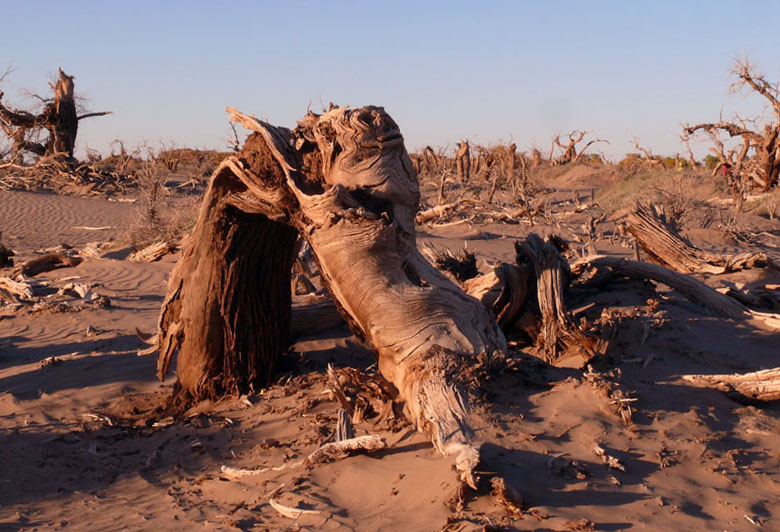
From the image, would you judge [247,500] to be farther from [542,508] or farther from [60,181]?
[60,181]

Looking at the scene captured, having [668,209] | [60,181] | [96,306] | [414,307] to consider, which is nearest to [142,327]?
[96,306]

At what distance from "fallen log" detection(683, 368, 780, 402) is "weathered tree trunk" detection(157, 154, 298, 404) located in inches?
120

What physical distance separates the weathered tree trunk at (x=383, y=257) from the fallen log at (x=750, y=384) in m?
1.23

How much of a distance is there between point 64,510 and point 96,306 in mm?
5265

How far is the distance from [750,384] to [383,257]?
2.20 metres

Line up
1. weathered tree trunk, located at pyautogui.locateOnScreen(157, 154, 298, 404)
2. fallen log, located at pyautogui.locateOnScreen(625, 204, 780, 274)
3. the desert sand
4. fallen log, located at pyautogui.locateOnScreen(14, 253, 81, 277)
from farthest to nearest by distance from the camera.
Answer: fallen log, located at pyautogui.locateOnScreen(14, 253, 81, 277) → fallen log, located at pyautogui.locateOnScreen(625, 204, 780, 274) → weathered tree trunk, located at pyautogui.locateOnScreen(157, 154, 298, 404) → the desert sand

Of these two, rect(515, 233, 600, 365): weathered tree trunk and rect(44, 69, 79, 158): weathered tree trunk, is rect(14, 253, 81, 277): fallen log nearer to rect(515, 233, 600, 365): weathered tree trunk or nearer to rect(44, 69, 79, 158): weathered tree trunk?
rect(515, 233, 600, 365): weathered tree trunk

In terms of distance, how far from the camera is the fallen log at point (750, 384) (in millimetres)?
4023

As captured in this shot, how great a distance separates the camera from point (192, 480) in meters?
4.17

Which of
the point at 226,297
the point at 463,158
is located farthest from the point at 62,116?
the point at 226,297

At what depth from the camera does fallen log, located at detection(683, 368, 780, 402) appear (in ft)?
13.2

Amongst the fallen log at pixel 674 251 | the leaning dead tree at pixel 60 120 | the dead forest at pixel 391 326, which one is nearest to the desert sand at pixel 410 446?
the dead forest at pixel 391 326

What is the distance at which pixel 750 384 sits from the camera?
409 cm

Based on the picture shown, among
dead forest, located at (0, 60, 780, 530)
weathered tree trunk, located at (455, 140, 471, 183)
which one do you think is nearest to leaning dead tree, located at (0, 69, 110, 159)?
weathered tree trunk, located at (455, 140, 471, 183)
